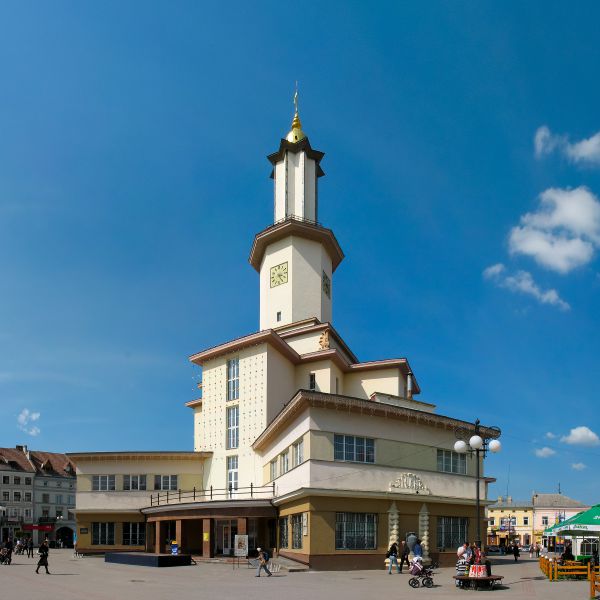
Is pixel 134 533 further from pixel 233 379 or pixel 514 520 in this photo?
pixel 514 520

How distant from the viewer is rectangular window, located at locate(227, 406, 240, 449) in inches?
1806

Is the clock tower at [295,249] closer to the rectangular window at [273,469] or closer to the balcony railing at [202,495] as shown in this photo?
the balcony railing at [202,495]

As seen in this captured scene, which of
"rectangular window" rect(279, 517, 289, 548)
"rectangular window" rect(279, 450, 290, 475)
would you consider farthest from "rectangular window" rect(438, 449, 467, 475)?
"rectangular window" rect(279, 517, 289, 548)

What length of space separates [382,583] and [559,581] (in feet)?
22.8

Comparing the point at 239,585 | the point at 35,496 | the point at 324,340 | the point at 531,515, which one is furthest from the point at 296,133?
the point at 531,515

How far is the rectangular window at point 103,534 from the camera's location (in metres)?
49.2

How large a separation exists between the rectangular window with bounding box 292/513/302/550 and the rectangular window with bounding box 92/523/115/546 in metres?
20.7

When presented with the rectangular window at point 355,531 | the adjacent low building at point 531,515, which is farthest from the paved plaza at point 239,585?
the adjacent low building at point 531,515

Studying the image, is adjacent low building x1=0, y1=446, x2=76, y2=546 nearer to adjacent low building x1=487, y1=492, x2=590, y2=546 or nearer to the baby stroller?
adjacent low building x1=487, y1=492, x2=590, y2=546

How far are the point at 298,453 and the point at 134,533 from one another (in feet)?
70.5

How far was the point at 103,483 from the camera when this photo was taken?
164 ft

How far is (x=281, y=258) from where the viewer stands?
53.2 meters

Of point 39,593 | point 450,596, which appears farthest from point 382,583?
point 39,593

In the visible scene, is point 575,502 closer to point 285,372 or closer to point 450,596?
point 285,372
